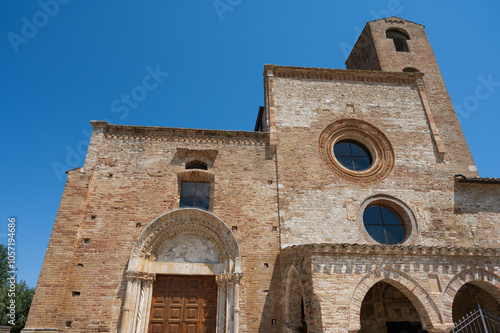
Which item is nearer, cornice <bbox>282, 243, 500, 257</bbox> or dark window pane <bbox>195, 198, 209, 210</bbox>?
cornice <bbox>282, 243, 500, 257</bbox>

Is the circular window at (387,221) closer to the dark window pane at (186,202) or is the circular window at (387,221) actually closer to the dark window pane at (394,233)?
the dark window pane at (394,233)

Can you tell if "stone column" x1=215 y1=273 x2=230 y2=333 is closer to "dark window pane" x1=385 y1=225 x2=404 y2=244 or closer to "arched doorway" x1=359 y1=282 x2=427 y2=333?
"arched doorway" x1=359 y1=282 x2=427 y2=333

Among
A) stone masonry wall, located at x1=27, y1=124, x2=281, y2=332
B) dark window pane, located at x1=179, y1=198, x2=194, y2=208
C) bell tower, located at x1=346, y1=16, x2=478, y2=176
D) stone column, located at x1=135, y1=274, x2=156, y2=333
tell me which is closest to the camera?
stone column, located at x1=135, y1=274, x2=156, y2=333

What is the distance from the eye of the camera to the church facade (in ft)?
25.8

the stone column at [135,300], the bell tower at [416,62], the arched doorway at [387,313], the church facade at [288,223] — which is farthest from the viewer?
the bell tower at [416,62]

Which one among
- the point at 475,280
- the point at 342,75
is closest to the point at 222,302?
the point at 475,280

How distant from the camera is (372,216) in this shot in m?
10.6

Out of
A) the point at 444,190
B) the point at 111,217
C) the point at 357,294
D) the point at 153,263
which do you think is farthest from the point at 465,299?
the point at 111,217

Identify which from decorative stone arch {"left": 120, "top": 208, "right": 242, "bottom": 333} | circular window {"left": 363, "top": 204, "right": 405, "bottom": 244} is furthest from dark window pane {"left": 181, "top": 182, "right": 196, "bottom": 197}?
circular window {"left": 363, "top": 204, "right": 405, "bottom": 244}

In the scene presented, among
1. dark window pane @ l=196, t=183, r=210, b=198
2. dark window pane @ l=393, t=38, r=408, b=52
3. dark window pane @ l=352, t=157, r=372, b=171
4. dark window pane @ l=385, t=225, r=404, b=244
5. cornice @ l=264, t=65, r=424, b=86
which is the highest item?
dark window pane @ l=393, t=38, r=408, b=52

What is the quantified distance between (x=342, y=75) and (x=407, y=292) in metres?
8.83

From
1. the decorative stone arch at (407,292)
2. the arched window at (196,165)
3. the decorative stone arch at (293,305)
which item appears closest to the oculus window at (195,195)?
the arched window at (196,165)

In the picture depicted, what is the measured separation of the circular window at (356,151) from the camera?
36.5 ft

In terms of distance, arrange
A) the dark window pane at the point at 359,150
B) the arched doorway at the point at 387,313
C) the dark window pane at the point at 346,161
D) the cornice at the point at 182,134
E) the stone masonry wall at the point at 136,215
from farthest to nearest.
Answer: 1. the dark window pane at the point at 359,150
2. the dark window pane at the point at 346,161
3. the cornice at the point at 182,134
4. the arched doorway at the point at 387,313
5. the stone masonry wall at the point at 136,215
